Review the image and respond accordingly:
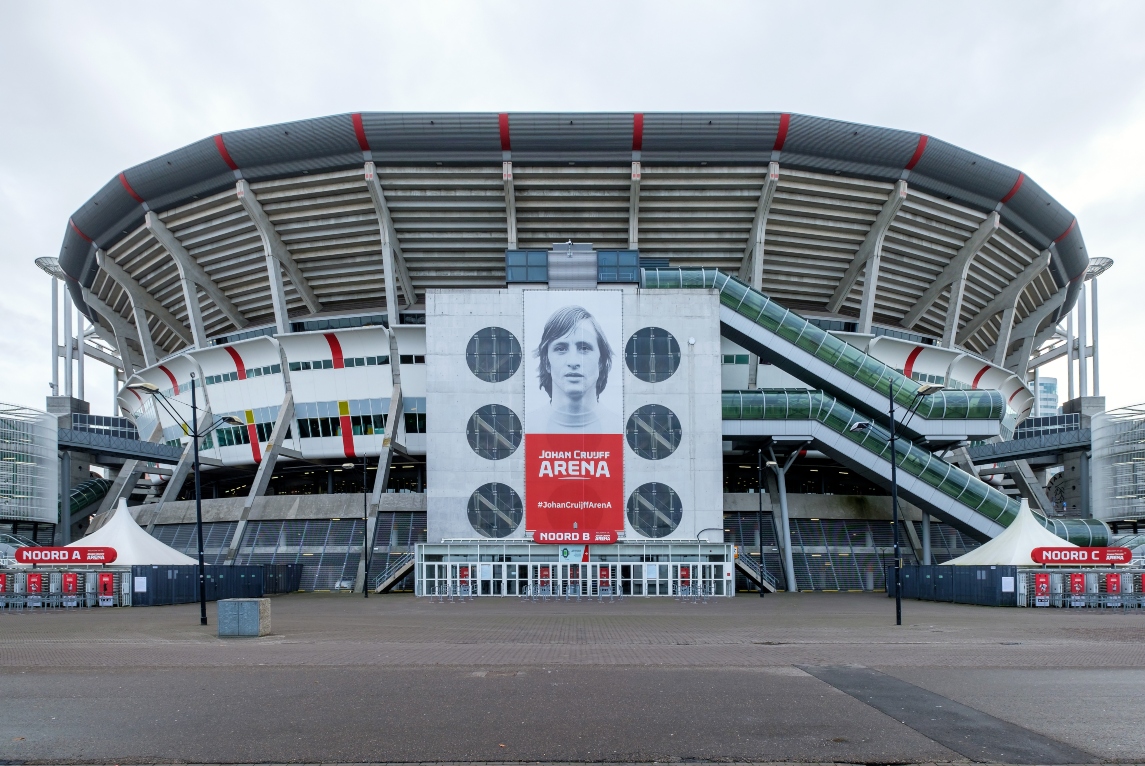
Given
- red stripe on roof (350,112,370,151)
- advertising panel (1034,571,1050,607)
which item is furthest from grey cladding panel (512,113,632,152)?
advertising panel (1034,571,1050,607)

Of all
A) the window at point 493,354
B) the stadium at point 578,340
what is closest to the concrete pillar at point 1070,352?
the stadium at point 578,340

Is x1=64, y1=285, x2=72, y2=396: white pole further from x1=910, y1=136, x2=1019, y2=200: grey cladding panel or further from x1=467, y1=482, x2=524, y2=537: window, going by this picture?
x1=910, y1=136, x2=1019, y2=200: grey cladding panel

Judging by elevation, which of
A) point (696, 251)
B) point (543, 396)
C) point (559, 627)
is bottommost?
point (559, 627)

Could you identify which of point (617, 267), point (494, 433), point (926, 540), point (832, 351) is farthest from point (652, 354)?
point (926, 540)

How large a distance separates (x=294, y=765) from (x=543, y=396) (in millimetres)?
39052

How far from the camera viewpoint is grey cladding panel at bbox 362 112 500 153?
49000mm

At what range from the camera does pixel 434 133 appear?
49.8 meters

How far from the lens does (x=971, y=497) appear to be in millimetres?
46625

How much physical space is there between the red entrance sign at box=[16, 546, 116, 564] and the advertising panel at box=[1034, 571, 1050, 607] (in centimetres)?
3666

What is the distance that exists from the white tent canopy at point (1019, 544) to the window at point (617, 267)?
21.9m

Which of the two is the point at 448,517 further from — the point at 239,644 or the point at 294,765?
the point at 294,765

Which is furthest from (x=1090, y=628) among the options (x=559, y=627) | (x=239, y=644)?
(x=239, y=644)

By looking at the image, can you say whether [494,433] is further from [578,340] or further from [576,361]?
[578,340]

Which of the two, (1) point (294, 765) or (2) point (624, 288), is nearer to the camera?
(1) point (294, 765)
